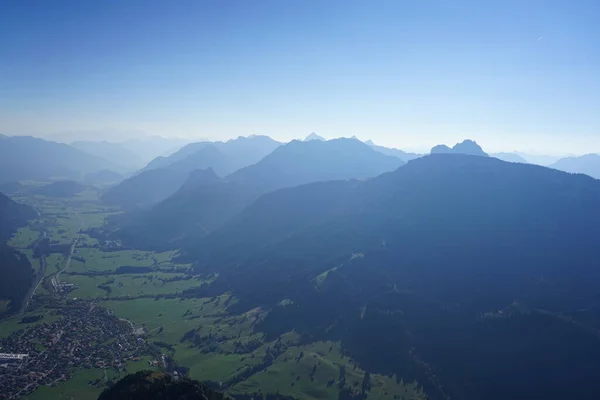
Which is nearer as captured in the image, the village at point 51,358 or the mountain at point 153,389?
the mountain at point 153,389

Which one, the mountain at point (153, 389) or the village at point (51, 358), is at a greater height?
the mountain at point (153, 389)

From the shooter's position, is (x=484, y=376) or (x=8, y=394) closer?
(x=8, y=394)

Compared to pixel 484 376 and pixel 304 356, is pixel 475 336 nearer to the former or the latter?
pixel 484 376

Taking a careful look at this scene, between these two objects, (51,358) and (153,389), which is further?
(51,358)

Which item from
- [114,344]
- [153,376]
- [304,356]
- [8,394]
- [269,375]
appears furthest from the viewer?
[114,344]

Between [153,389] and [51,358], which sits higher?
[153,389]

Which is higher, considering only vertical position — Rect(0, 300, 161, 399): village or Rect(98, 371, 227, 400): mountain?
Rect(98, 371, 227, 400): mountain

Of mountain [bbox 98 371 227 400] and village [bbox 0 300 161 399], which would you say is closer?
mountain [bbox 98 371 227 400]

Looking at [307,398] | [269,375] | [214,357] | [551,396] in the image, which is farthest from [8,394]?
[551,396]
